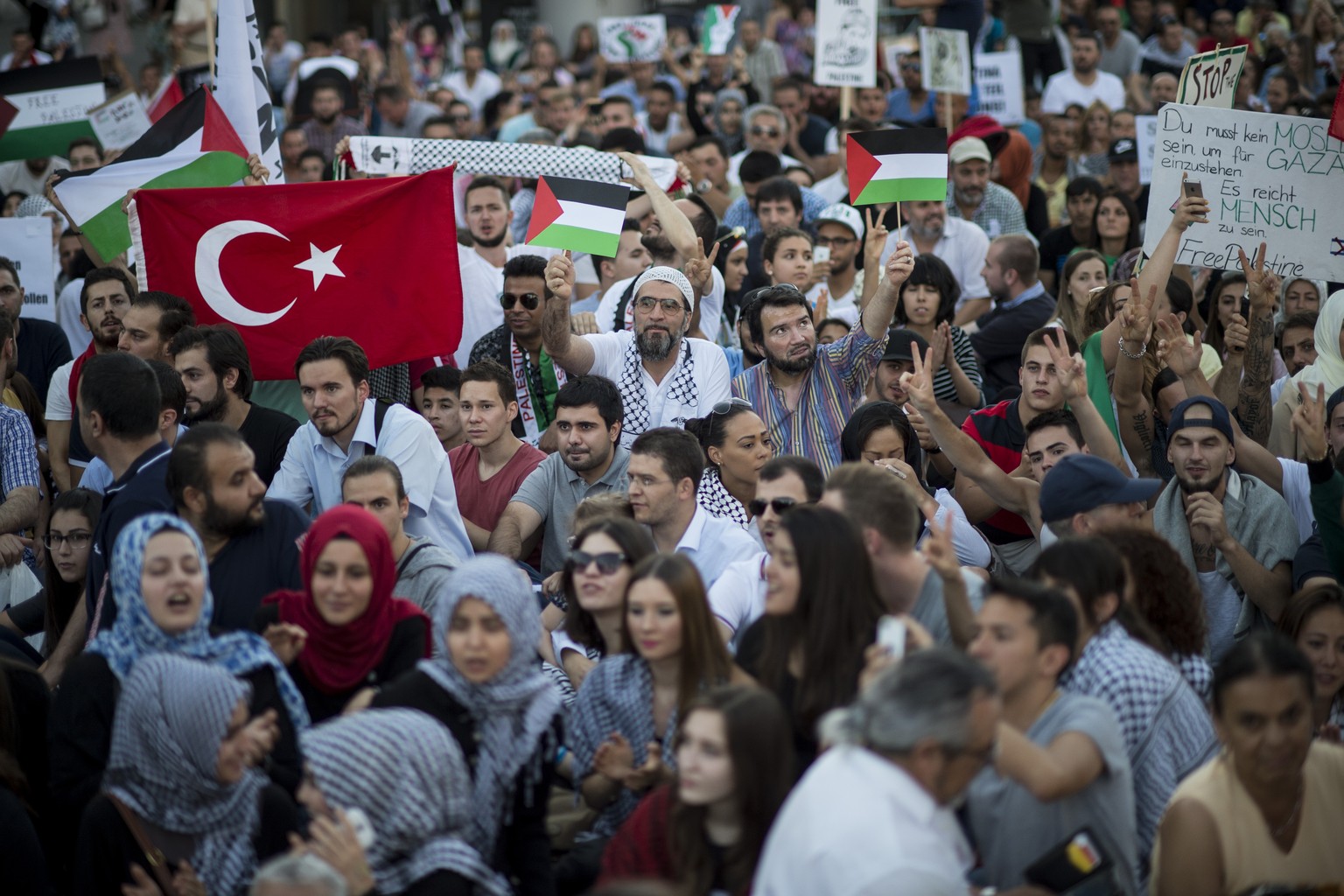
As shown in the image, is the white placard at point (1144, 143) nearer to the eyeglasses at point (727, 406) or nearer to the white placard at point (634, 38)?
the white placard at point (634, 38)

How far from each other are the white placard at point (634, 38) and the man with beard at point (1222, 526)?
1040cm

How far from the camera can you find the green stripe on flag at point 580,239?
26.9 feet

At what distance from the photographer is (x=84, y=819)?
420 cm

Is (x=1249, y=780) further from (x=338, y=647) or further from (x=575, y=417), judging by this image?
(x=575, y=417)

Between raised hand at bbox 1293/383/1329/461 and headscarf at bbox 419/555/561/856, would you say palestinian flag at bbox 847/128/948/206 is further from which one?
headscarf at bbox 419/555/561/856

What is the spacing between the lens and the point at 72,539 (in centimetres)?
600

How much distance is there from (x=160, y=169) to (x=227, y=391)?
8.80ft

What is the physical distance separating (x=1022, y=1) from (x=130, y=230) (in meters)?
11.3

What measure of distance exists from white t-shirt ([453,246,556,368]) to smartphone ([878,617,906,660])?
5496 mm

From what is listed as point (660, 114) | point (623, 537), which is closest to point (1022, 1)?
point (660, 114)

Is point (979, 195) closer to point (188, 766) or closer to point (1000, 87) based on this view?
point (1000, 87)

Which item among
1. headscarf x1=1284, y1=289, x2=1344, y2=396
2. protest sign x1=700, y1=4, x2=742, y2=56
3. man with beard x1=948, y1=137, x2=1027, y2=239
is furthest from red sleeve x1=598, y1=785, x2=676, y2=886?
protest sign x1=700, y1=4, x2=742, y2=56

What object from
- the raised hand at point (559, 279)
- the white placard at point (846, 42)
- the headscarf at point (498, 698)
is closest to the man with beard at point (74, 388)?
the raised hand at point (559, 279)

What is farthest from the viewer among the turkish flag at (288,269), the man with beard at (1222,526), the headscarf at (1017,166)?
the headscarf at (1017,166)
